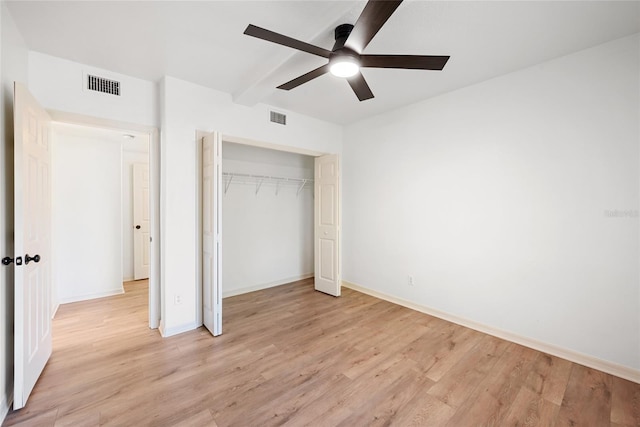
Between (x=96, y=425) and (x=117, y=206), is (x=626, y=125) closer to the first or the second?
(x=96, y=425)

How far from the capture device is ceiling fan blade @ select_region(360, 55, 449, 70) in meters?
1.83

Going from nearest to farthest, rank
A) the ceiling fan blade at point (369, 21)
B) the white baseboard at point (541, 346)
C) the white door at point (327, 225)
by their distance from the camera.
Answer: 1. the ceiling fan blade at point (369, 21)
2. the white baseboard at point (541, 346)
3. the white door at point (327, 225)

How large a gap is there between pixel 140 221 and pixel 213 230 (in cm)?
329

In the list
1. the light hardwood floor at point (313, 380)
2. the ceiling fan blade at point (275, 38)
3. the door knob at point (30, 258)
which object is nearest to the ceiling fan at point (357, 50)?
the ceiling fan blade at point (275, 38)

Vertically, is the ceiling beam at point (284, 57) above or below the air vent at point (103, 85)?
above

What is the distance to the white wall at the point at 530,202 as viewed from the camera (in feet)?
7.54

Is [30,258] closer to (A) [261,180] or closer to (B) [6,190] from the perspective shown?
(B) [6,190]

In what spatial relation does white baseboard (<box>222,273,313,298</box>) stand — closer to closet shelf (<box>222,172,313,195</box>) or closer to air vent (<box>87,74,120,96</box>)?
closet shelf (<box>222,172,313,195</box>)

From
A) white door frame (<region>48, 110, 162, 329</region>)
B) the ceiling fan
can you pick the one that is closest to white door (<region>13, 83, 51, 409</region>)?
white door frame (<region>48, 110, 162, 329</region>)

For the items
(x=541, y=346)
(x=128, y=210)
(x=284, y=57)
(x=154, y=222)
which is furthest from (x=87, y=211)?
Answer: (x=541, y=346)

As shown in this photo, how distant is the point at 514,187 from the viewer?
284 centimetres

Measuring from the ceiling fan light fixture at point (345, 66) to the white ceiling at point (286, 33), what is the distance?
31cm

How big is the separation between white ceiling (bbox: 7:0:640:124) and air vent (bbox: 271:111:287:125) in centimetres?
69

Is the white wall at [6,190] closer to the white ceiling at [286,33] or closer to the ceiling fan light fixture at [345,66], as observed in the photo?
the white ceiling at [286,33]
